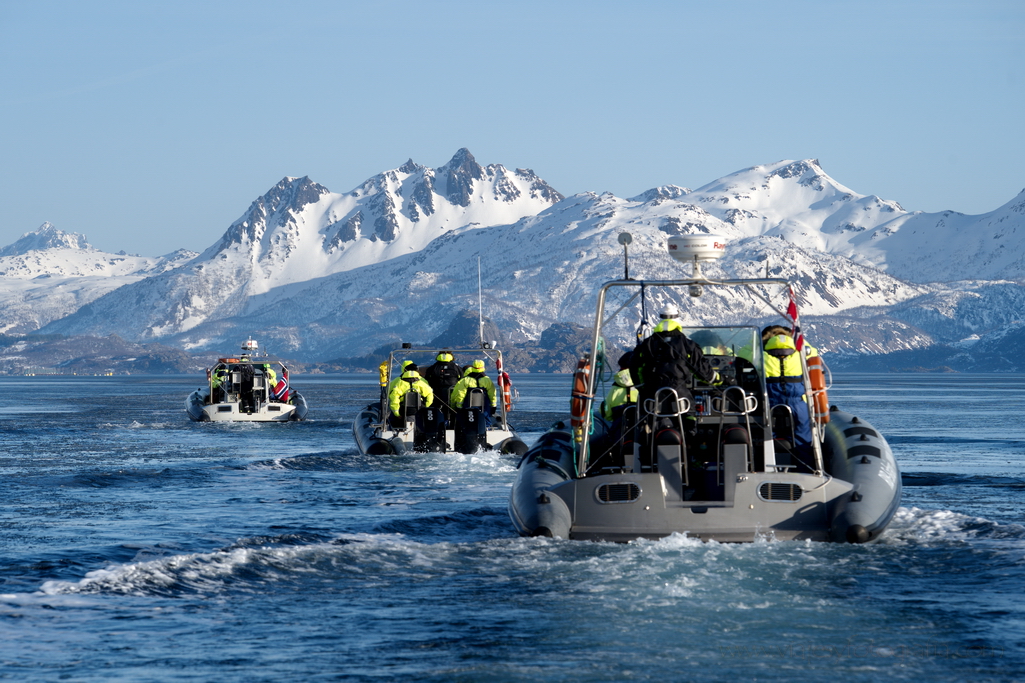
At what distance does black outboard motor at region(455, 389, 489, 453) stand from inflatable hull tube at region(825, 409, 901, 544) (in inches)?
372

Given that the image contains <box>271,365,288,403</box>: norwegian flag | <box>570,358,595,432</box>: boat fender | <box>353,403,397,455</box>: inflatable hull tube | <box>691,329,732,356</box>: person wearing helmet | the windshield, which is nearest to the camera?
<box>570,358,595,432</box>: boat fender

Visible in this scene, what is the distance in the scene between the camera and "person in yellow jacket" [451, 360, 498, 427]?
25.5 metres

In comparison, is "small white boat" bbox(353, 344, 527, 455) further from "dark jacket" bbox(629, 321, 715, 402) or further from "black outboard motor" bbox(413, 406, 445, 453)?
"dark jacket" bbox(629, 321, 715, 402)

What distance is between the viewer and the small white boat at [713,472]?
536 inches

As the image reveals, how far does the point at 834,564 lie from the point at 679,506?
1720 mm

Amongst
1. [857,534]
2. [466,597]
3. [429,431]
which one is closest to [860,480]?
[857,534]

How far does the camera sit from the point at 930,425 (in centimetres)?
4516

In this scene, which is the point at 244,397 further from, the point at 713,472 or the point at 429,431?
the point at 713,472

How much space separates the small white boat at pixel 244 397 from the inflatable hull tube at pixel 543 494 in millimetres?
26361

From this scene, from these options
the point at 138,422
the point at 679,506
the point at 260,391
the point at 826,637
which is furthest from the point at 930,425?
the point at 826,637

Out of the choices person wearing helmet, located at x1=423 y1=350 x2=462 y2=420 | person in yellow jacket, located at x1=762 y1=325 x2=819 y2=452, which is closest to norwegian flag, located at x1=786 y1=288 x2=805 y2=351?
person in yellow jacket, located at x1=762 y1=325 x2=819 y2=452

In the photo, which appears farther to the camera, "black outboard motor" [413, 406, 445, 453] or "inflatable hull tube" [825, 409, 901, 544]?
"black outboard motor" [413, 406, 445, 453]

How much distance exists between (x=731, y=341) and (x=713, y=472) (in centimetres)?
235

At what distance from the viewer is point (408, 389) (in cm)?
2602
